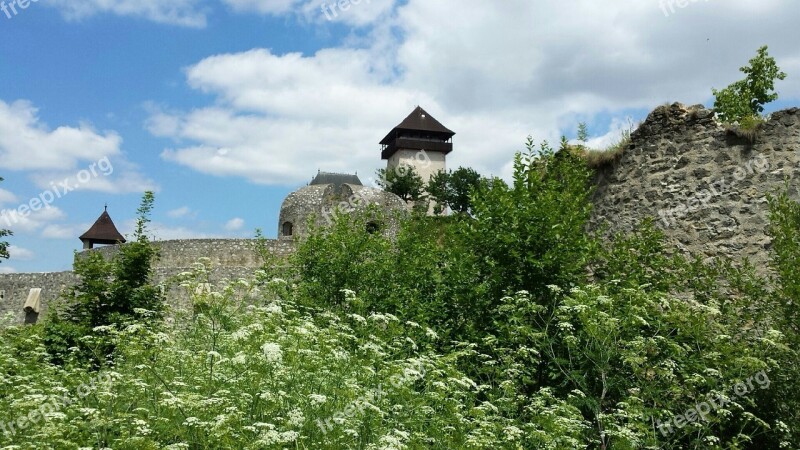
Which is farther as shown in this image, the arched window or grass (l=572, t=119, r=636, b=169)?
the arched window

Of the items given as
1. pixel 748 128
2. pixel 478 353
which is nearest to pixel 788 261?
pixel 748 128

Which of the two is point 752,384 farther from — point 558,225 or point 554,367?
point 558,225

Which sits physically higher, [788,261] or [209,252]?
[209,252]

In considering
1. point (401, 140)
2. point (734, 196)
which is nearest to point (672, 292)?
point (734, 196)

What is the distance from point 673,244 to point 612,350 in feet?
10.3

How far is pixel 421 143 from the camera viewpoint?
4438 centimetres

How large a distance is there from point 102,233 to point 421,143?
19175 millimetres

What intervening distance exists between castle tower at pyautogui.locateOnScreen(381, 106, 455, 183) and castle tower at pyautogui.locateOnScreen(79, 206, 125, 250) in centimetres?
1622

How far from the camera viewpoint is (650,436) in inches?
230

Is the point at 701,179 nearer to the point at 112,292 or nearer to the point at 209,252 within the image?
the point at 112,292

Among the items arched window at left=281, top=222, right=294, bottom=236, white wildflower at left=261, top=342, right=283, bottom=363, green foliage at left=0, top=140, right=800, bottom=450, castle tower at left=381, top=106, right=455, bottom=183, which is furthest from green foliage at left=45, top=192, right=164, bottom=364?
castle tower at left=381, top=106, right=455, bottom=183

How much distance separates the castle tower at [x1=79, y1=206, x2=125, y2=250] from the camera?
36.0 meters

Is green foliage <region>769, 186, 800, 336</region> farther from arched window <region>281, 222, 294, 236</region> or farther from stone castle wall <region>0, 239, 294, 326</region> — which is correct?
arched window <region>281, 222, 294, 236</region>

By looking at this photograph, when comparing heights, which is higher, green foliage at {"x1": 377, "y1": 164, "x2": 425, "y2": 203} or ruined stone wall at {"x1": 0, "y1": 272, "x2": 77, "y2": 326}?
green foliage at {"x1": 377, "y1": 164, "x2": 425, "y2": 203}
